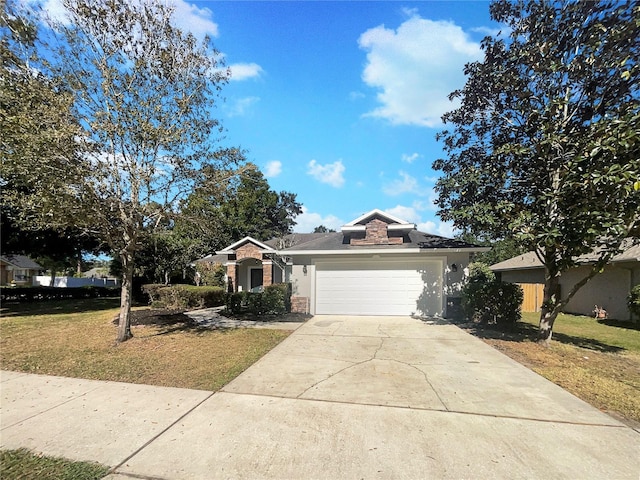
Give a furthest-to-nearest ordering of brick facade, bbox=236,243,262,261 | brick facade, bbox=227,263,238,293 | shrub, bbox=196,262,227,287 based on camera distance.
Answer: shrub, bbox=196,262,227,287 → brick facade, bbox=227,263,238,293 → brick facade, bbox=236,243,262,261

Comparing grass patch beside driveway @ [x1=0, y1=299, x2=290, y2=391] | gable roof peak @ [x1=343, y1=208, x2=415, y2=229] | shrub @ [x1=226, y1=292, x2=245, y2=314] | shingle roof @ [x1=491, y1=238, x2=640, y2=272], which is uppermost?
gable roof peak @ [x1=343, y1=208, x2=415, y2=229]

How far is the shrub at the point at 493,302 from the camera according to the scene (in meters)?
10.2

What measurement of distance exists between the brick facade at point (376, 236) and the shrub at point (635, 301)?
26.0 ft

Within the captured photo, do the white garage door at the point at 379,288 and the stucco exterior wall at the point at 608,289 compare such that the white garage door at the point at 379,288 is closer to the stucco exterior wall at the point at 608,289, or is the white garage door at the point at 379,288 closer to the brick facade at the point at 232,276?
the stucco exterior wall at the point at 608,289

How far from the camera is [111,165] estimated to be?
7430 mm

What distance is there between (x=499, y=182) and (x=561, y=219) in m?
1.97

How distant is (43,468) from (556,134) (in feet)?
30.9

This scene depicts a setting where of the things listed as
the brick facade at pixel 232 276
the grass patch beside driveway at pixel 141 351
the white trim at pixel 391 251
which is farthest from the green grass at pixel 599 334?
the brick facade at pixel 232 276

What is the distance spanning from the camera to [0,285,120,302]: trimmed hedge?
1872 centimetres

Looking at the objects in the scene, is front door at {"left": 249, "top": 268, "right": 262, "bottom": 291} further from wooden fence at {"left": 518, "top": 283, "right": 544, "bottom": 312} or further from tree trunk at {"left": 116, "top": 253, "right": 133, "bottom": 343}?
wooden fence at {"left": 518, "top": 283, "right": 544, "bottom": 312}

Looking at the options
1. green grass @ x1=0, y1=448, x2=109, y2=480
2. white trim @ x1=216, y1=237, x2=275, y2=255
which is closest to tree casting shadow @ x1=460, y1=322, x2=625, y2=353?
green grass @ x1=0, y1=448, x2=109, y2=480

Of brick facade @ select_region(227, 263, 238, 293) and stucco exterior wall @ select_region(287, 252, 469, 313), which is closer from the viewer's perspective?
stucco exterior wall @ select_region(287, 252, 469, 313)

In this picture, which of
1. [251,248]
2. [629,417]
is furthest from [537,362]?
[251,248]

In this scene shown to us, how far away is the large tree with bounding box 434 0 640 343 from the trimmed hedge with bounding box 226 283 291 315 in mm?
6555
